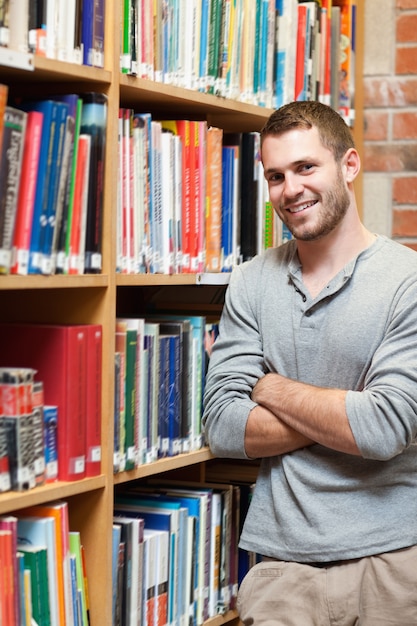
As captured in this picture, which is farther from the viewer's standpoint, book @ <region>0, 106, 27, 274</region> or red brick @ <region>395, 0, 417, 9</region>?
red brick @ <region>395, 0, 417, 9</region>

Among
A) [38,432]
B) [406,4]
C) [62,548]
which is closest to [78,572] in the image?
[62,548]

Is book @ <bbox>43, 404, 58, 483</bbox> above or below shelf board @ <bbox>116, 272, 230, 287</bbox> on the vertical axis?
below

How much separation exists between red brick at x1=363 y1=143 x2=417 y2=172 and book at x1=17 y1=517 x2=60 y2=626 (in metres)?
1.65

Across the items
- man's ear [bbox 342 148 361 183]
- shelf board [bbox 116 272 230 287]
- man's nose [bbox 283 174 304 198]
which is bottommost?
shelf board [bbox 116 272 230 287]

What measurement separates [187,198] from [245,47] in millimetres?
430

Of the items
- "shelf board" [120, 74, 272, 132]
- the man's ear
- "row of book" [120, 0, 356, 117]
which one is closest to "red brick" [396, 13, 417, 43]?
→ "row of book" [120, 0, 356, 117]

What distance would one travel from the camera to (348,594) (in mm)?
1924

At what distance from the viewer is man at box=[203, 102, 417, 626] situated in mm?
1879

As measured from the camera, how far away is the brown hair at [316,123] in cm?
200

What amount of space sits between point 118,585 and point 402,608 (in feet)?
1.87

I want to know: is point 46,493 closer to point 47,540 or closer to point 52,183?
point 47,540

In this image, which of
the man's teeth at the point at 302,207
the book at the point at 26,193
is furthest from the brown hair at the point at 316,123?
the book at the point at 26,193

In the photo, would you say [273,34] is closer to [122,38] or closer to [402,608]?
[122,38]

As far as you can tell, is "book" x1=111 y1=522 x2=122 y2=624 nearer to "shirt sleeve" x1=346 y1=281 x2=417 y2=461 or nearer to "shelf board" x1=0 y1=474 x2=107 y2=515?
"shelf board" x1=0 y1=474 x2=107 y2=515
